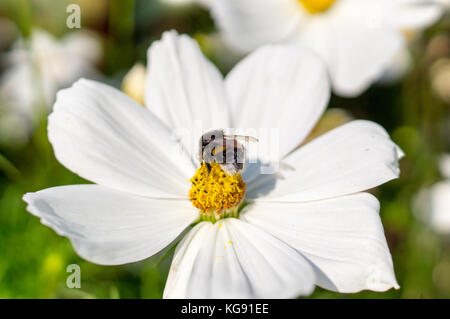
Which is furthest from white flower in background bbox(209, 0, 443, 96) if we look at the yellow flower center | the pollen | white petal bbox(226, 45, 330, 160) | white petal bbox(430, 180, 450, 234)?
the pollen

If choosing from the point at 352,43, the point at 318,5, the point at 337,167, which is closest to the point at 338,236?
the point at 337,167

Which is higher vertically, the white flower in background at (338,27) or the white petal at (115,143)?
the white flower in background at (338,27)

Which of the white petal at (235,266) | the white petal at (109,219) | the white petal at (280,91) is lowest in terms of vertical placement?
the white petal at (235,266)

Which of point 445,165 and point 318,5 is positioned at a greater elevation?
point 318,5

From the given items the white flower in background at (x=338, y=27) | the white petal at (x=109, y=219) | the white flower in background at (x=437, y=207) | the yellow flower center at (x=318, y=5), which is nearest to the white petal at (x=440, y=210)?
the white flower in background at (x=437, y=207)

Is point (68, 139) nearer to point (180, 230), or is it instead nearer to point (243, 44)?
point (180, 230)

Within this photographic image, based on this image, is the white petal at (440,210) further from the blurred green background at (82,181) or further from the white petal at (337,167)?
the white petal at (337,167)

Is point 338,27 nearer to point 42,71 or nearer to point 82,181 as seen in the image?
point 82,181

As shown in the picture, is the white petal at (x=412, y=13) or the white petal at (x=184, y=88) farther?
the white petal at (x=412, y=13)
